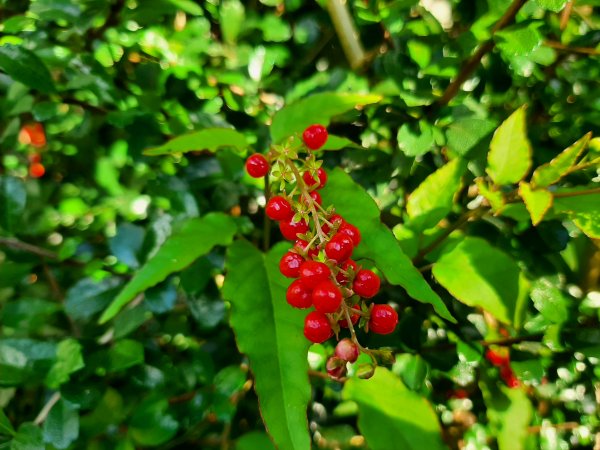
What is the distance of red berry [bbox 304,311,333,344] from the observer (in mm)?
422

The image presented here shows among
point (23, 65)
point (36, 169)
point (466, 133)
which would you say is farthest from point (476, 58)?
point (36, 169)

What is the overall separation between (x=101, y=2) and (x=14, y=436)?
539 mm

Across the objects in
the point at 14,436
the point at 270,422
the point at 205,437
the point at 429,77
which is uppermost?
the point at 429,77

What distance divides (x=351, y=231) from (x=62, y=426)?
0.42 metres

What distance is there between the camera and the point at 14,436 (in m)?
0.57

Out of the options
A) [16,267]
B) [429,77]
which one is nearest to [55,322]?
[16,267]

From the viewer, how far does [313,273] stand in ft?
1.34

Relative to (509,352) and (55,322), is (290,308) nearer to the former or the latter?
(509,352)

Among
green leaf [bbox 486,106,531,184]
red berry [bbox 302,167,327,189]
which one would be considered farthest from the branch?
red berry [bbox 302,167,327,189]

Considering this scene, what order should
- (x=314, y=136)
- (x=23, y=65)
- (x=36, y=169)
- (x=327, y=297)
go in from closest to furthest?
(x=327, y=297)
(x=314, y=136)
(x=23, y=65)
(x=36, y=169)

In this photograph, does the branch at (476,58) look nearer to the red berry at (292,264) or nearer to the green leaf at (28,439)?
the red berry at (292,264)

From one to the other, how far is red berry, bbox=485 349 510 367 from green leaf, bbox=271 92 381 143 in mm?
365

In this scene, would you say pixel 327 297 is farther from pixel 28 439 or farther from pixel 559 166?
pixel 28 439

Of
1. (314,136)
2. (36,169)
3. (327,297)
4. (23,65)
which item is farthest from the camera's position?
(36,169)
